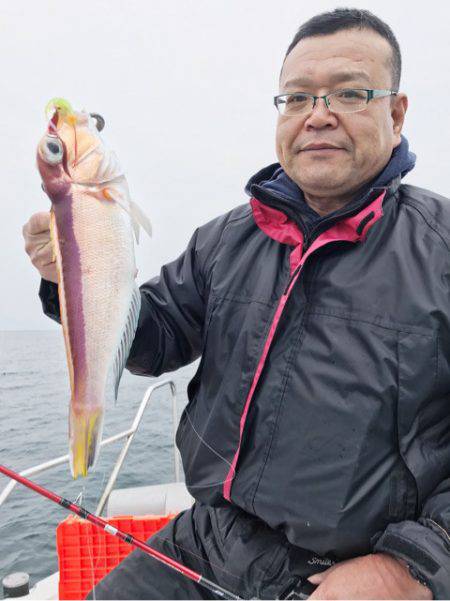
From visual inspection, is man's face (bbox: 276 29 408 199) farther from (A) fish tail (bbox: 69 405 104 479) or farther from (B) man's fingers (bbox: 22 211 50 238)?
(A) fish tail (bbox: 69 405 104 479)

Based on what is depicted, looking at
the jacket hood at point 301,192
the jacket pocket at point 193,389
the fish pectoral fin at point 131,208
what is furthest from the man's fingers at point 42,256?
the jacket hood at point 301,192

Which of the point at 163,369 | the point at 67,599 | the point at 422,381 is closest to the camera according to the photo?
the point at 422,381

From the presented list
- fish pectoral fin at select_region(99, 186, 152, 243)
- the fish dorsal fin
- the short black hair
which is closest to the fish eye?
fish pectoral fin at select_region(99, 186, 152, 243)

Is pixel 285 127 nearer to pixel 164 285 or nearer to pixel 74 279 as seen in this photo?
pixel 164 285

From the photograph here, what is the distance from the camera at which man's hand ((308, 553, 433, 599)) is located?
5.85ft

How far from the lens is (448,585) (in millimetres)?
1697

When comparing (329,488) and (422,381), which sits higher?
(422,381)

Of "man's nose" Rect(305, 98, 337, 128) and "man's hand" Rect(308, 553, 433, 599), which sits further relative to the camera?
"man's nose" Rect(305, 98, 337, 128)

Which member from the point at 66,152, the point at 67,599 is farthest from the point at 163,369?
the point at 67,599

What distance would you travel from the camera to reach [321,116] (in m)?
2.16

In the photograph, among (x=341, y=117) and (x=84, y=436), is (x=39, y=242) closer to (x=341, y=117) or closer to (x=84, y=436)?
(x=84, y=436)

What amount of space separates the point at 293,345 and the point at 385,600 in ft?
3.18

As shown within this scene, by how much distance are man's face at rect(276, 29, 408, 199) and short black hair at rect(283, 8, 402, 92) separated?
0.04 meters

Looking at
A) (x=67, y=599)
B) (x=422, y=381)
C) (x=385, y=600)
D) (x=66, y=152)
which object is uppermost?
(x=66, y=152)
